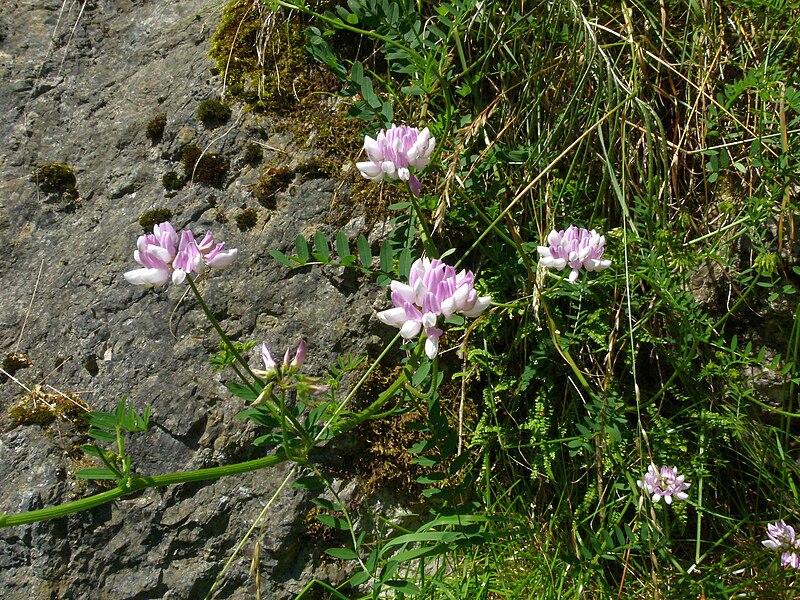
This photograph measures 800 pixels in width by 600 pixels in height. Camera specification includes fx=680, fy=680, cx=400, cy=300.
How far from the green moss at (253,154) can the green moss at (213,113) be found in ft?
0.53

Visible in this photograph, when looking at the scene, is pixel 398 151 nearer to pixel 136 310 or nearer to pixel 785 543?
pixel 136 310

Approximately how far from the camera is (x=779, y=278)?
197cm

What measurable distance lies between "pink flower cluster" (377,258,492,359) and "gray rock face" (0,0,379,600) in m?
0.72

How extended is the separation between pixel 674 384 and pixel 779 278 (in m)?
0.43

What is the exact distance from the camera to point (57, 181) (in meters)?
2.43

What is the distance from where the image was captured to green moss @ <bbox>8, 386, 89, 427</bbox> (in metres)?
2.04

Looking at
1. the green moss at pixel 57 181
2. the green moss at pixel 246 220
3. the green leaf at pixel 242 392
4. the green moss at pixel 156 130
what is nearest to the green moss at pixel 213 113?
the green moss at pixel 156 130

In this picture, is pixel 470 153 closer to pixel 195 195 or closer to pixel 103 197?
pixel 195 195

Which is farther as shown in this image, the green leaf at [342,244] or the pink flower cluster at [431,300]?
the green leaf at [342,244]

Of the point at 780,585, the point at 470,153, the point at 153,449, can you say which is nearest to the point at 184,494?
the point at 153,449

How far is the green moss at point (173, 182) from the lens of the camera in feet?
7.54

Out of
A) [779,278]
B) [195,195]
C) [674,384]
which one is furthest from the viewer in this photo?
[195,195]

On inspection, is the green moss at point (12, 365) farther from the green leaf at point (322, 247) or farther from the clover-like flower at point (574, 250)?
the clover-like flower at point (574, 250)

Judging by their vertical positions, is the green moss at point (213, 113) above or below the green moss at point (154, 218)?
above
